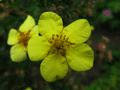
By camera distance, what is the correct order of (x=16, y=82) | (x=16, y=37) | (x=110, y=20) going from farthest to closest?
1. (x=110, y=20)
2. (x=16, y=82)
3. (x=16, y=37)

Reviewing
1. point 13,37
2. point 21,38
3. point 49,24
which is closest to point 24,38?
point 21,38

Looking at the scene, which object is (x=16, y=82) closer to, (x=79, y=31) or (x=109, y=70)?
(x=109, y=70)

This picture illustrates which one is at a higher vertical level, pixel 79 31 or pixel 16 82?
pixel 79 31

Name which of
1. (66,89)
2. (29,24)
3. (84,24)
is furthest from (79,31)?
(66,89)

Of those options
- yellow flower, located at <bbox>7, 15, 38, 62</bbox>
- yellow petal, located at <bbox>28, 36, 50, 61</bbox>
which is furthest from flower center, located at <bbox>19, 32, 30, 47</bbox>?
yellow petal, located at <bbox>28, 36, 50, 61</bbox>

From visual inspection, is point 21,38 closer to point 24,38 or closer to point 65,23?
point 24,38

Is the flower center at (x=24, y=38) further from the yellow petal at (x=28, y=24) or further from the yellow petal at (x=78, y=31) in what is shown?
the yellow petal at (x=78, y=31)
